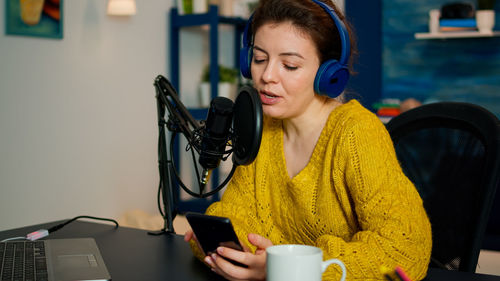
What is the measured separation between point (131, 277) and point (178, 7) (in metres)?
3.22

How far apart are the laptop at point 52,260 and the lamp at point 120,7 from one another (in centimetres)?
250

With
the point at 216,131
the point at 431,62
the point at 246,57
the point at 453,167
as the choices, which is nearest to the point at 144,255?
the point at 216,131

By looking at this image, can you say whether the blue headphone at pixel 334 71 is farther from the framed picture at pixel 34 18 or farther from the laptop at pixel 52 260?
the framed picture at pixel 34 18

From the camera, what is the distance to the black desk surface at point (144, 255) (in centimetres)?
98

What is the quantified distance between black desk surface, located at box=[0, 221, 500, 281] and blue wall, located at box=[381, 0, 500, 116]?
10.8 feet

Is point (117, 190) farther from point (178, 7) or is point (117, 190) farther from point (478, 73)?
point (478, 73)

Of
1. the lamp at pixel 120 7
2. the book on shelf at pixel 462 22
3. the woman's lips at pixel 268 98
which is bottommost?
the woman's lips at pixel 268 98

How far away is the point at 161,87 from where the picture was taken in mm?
1211

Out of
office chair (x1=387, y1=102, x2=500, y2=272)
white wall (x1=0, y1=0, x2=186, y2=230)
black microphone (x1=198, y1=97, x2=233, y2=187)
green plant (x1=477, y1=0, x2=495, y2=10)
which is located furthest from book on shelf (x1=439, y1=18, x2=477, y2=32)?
black microphone (x1=198, y1=97, x2=233, y2=187)

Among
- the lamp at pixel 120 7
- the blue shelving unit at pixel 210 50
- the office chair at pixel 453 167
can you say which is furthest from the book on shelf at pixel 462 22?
the office chair at pixel 453 167

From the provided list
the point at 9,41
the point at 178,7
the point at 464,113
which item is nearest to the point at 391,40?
the point at 178,7

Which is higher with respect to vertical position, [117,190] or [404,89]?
[404,89]

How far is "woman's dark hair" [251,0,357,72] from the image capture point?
4.14 ft

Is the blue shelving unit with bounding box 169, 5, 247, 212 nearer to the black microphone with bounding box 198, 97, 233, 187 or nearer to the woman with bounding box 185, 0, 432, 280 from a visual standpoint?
the woman with bounding box 185, 0, 432, 280
